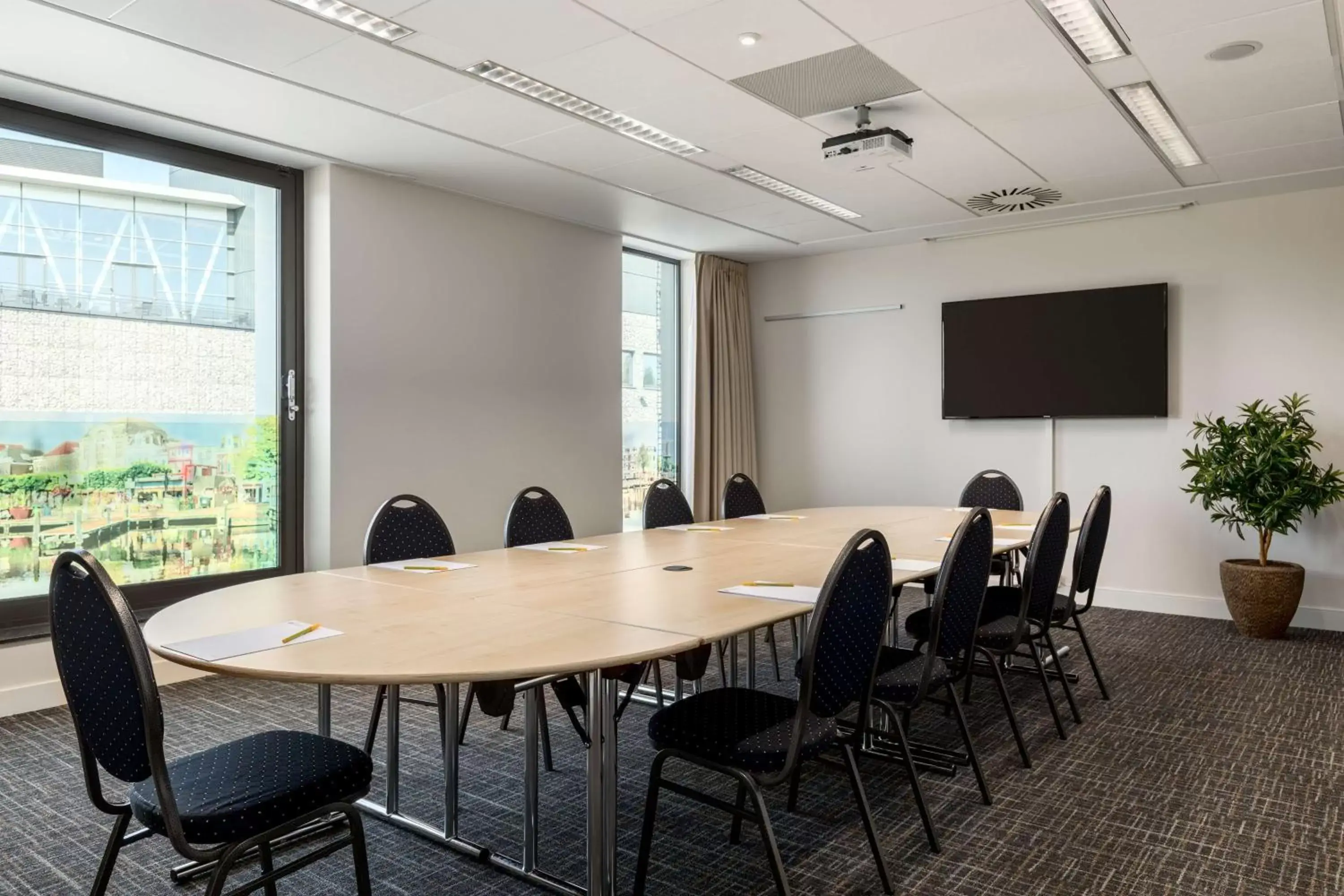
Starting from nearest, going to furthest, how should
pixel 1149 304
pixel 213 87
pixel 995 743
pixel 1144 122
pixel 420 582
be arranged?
pixel 420 582 → pixel 995 743 → pixel 213 87 → pixel 1144 122 → pixel 1149 304

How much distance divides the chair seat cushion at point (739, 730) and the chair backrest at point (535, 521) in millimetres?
1666

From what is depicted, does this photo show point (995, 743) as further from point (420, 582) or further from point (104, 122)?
point (104, 122)

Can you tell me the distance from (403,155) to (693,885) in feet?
13.4

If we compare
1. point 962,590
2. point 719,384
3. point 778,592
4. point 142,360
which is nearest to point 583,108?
point 142,360

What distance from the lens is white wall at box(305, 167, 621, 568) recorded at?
5160 millimetres

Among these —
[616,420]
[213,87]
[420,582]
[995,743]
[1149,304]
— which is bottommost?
[995,743]

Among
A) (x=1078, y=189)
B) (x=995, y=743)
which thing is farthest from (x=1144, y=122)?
(x=995, y=743)

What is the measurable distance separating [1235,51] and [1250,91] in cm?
55

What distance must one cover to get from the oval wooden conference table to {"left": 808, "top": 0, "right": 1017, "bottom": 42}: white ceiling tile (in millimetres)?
2019

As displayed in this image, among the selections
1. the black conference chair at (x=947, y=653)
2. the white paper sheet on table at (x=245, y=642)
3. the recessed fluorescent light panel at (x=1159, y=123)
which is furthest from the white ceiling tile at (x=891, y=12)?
the white paper sheet on table at (x=245, y=642)

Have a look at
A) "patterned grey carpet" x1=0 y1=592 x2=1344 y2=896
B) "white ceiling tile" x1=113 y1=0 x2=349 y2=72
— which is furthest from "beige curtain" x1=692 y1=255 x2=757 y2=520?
"white ceiling tile" x1=113 y1=0 x2=349 y2=72

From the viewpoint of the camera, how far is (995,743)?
11.9ft

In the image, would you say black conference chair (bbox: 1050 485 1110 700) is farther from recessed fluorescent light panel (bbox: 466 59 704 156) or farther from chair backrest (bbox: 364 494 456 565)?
recessed fluorescent light panel (bbox: 466 59 704 156)

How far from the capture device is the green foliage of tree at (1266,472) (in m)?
5.38
